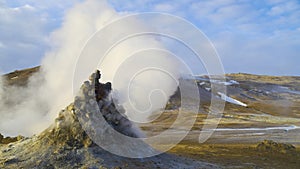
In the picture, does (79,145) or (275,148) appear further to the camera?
(275,148)

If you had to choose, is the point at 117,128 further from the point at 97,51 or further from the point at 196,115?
the point at 196,115

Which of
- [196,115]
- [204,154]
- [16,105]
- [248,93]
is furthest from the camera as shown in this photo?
[248,93]

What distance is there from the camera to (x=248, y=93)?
8706 cm

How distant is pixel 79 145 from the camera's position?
1384 cm

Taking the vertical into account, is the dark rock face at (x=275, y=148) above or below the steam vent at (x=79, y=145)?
below

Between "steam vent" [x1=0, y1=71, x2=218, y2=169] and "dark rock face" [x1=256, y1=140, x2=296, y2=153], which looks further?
"dark rock face" [x1=256, y1=140, x2=296, y2=153]

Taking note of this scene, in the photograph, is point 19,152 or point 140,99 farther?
point 140,99

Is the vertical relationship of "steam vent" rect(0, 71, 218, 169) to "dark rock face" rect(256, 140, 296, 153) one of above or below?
above

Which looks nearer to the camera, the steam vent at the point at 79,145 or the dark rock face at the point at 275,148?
the steam vent at the point at 79,145

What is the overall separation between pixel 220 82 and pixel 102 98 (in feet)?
288

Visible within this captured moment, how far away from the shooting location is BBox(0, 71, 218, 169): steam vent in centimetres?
1309

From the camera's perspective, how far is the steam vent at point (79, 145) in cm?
1309

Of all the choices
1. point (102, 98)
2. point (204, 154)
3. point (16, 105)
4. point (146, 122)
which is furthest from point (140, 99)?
point (102, 98)

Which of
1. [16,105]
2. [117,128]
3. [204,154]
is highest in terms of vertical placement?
[16,105]
